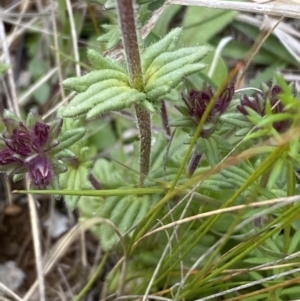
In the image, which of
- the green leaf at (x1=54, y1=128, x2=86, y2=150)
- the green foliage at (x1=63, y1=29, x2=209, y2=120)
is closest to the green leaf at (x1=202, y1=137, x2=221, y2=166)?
the green foliage at (x1=63, y1=29, x2=209, y2=120)

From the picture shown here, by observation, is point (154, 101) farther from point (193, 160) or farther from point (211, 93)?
point (193, 160)

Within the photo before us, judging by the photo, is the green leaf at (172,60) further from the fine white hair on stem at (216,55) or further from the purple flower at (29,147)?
the fine white hair on stem at (216,55)

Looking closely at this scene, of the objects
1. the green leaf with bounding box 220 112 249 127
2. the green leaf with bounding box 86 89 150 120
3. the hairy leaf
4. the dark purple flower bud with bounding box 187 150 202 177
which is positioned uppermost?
the hairy leaf

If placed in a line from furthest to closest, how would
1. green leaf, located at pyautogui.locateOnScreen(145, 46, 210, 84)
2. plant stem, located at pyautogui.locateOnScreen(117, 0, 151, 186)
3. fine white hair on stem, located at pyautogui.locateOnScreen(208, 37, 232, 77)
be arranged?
fine white hair on stem, located at pyautogui.locateOnScreen(208, 37, 232, 77) < green leaf, located at pyautogui.locateOnScreen(145, 46, 210, 84) < plant stem, located at pyautogui.locateOnScreen(117, 0, 151, 186)

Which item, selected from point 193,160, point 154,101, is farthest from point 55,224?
point 154,101

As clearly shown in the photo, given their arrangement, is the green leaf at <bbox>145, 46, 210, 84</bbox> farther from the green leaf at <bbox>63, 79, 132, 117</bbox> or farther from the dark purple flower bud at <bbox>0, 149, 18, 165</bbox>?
the dark purple flower bud at <bbox>0, 149, 18, 165</bbox>

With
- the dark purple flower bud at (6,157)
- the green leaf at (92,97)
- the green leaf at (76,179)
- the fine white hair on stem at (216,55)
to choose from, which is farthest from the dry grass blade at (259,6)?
the dark purple flower bud at (6,157)
